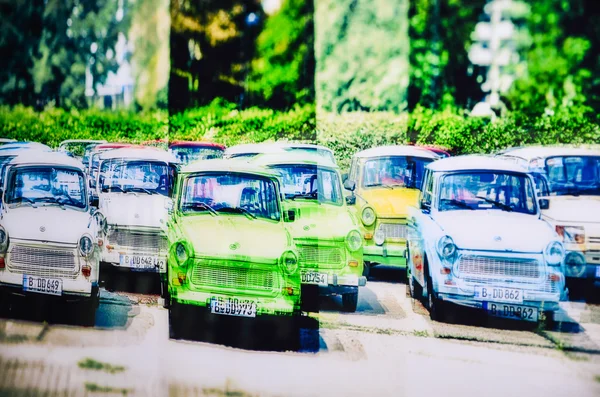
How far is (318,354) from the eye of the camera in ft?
12.7

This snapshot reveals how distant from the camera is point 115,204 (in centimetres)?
442

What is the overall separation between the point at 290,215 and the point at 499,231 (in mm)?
1389

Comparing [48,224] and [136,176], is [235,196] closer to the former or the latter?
[136,176]

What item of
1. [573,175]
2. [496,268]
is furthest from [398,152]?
[573,175]

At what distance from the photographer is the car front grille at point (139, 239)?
14.0ft

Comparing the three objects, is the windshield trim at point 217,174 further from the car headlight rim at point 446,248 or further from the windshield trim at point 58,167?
the car headlight rim at point 446,248

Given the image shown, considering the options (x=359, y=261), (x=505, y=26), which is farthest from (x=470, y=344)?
(x=505, y=26)

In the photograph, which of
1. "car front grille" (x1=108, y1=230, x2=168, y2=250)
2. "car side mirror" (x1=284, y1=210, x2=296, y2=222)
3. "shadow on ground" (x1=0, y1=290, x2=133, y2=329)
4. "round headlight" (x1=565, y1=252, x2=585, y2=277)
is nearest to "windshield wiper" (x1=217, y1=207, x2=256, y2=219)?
"car side mirror" (x1=284, y1=210, x2=296, y2=222)

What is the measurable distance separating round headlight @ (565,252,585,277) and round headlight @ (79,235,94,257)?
3.35 m

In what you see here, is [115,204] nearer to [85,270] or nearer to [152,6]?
[85,270]

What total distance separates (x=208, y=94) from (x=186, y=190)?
0.88 metres

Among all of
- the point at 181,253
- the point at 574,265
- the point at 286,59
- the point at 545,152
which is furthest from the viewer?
the point at 286,59

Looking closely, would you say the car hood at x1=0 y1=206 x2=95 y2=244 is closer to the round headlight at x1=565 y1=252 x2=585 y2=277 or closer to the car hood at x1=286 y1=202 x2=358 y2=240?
the car hood at x1=286 y1=202 x2=358 y2=240

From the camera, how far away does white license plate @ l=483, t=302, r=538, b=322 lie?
3498 mm
